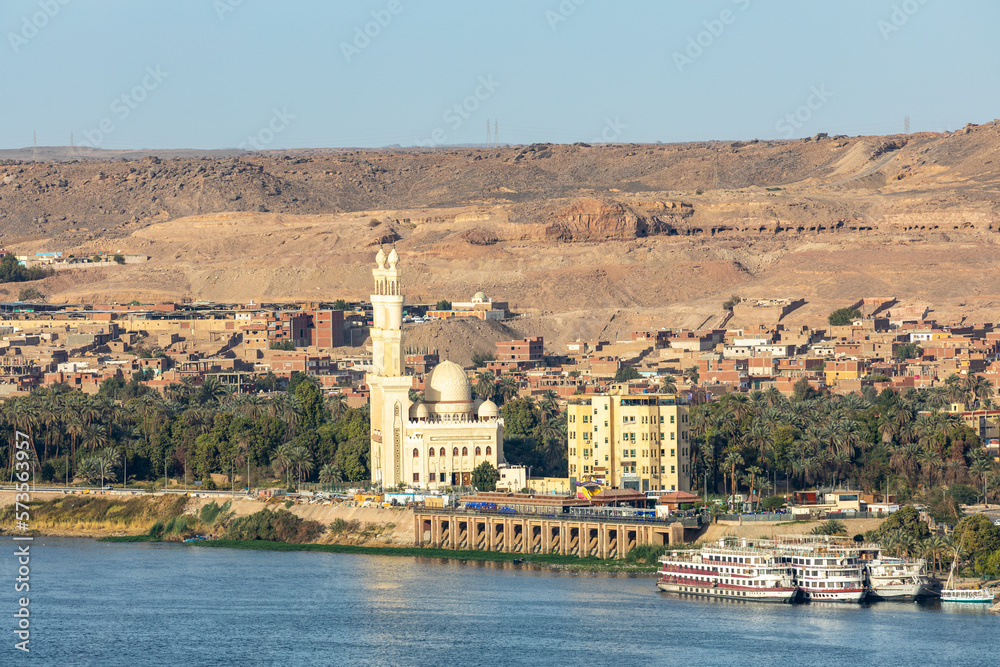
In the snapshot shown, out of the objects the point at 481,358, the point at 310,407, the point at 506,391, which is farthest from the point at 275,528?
the point at 481,358

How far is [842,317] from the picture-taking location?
189 metres

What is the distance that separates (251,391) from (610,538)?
62.0 m

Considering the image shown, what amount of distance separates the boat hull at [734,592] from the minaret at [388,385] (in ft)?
90.5

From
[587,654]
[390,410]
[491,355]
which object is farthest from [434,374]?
[491,355]

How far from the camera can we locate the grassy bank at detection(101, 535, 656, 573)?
3408 inches

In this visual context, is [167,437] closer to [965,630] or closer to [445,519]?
[445,519]

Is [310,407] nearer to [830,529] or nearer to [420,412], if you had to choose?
[420,412]

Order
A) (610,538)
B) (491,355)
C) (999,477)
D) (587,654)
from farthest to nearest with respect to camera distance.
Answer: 1. (491,355)
2. (999,477)
3. (610,538)
4. (587,654)

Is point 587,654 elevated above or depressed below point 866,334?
below

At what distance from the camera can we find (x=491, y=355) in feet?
591

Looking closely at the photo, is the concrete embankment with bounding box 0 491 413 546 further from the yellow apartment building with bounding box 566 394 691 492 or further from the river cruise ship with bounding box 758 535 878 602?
the river cruise ship with bounding box 758 535 878 602

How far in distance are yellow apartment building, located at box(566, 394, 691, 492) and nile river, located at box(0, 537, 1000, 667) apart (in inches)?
499

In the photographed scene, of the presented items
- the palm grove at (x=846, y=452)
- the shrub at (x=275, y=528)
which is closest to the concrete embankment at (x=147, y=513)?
the shrub at (x=275, y=528)

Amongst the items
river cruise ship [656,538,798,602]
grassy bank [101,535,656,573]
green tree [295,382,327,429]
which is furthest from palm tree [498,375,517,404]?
river cruise ship [656,538,798,602]
